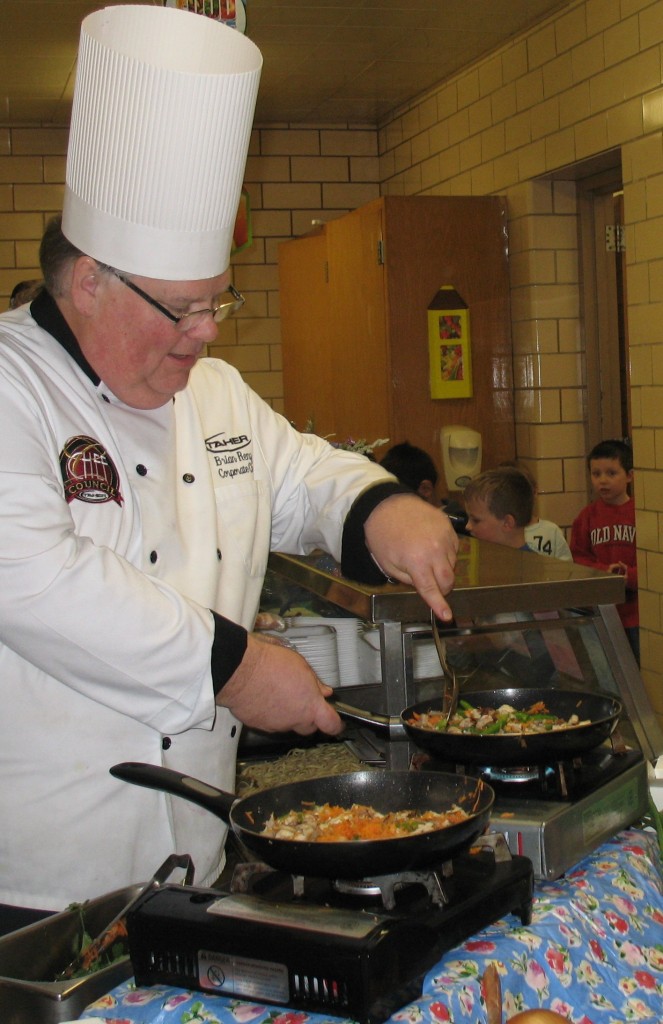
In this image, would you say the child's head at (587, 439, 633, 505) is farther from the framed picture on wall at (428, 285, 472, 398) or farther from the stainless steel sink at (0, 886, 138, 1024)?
the stainless steel sink at (0, 886, 138, 1024)

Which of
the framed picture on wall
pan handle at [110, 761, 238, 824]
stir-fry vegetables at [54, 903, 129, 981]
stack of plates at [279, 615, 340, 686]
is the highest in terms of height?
the framed picture on wall

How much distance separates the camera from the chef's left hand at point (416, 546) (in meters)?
1.74

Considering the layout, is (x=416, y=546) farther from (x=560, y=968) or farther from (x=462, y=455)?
(x=462, y=455)

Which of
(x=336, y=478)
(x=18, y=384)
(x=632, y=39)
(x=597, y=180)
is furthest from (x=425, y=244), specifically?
(x=18, y=384)

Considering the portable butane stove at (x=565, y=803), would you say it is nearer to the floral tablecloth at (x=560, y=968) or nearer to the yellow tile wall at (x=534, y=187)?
the floral tablecloth at (x=560, y=968)

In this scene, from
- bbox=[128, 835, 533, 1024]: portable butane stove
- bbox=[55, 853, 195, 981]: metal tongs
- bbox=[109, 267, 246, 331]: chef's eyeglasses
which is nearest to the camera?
bbox=[128, 835, 533, 1024]: portable butane stove

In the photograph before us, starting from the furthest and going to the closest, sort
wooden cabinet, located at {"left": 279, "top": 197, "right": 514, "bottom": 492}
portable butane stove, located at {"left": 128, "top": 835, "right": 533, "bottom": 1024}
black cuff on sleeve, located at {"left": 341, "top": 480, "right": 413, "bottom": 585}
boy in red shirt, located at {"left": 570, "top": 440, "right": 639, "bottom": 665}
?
wooden cabinet, located at {"left": 279, "top": 197, "right": 514, "bottom": 492} < boy in red shirt, located at {"left": 570, "top": 440, "right": 639, "bottom": 665} < black cuff on sleeve, located at {"left": 341, "top": 480, "right": 413, "bottom": 585} < portable butane stove, located at {"left": 128, "top": 835, "right": 533, "bottom": 1024}

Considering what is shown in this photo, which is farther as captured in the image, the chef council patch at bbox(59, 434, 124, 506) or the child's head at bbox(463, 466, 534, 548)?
the child's head at bbox(463, 466, 534, 548)

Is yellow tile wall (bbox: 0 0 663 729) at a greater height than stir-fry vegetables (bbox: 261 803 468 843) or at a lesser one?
greater

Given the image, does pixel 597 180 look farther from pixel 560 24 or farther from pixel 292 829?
pixel 292 829

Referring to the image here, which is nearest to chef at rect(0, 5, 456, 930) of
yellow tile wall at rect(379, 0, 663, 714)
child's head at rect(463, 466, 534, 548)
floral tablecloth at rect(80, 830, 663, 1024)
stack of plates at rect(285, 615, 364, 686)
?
floral tablecloth at rect(80, 830, 663, 1024)

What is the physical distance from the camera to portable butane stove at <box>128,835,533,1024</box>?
1.11 meters

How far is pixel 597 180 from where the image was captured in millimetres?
5059

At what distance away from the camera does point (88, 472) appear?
167cm
